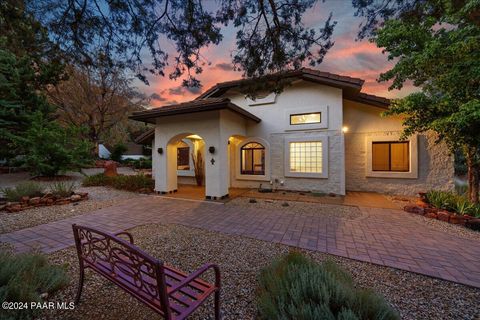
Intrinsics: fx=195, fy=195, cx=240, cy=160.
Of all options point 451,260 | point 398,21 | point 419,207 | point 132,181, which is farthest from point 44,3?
point 419,207

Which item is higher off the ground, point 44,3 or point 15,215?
point 44,3

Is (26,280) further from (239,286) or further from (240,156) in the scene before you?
(240,156)

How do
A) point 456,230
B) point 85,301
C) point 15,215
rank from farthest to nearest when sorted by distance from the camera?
point 15,215 < point 456,230 < point 85,301

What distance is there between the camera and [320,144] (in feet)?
27.9

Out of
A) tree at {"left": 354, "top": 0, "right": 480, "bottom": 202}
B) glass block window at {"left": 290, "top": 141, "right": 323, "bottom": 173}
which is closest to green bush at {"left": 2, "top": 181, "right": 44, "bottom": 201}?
glass block window at {"left": 290, "top": 141, "right": 323, "bottom": 173}

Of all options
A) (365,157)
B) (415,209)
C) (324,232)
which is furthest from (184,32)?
(365,157)

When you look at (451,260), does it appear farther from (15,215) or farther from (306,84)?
(15,215)

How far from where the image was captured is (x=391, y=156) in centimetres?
830

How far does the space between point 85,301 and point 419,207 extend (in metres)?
7.82

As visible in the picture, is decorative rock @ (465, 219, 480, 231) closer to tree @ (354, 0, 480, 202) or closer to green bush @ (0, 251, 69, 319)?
tree @ (354, 0, 480, 202)

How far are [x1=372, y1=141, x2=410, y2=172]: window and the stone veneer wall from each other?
0.40m

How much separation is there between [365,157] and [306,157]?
8.23 feet

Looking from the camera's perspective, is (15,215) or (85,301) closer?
(85,301)

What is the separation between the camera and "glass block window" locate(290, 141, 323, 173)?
8.63 meters
